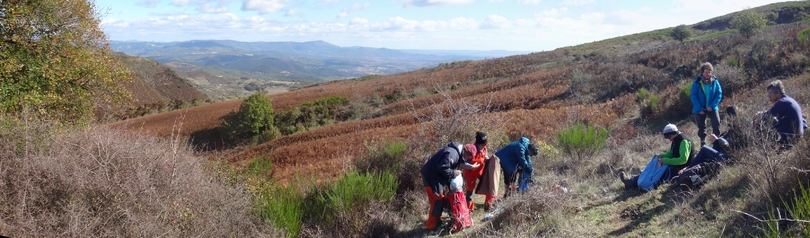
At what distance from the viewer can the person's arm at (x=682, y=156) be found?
5.10 meters

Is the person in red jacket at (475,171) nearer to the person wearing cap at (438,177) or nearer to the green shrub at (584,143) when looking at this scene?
the person wearing cap at (438,177)

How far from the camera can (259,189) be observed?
5531 millimetres

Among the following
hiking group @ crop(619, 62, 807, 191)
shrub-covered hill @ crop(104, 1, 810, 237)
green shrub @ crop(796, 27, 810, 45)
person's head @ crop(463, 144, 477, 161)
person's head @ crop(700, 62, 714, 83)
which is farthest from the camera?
green shrub @ crop(796, 27, 810, 45)

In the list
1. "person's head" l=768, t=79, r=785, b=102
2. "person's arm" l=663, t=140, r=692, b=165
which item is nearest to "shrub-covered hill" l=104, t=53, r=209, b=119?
"person's arm" l=663, t=140, r=692, b=165

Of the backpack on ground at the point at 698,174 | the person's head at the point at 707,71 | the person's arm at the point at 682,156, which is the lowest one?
the backpack on ground at the point at 698,174

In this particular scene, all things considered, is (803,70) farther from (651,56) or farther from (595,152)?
(651,56)

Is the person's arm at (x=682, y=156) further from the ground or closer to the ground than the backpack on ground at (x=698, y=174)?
further from the ground

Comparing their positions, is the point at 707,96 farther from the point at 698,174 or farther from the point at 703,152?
the point at 698,174

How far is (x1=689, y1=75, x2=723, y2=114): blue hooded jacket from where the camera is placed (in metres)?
6.43

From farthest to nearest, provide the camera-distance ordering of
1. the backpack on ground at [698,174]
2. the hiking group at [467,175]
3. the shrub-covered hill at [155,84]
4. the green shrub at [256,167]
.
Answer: the shrub-covered hill at [155,84] < the green shrub at [256,167] < the hiking group at [467,175] < the backpack on ground at [698,174]

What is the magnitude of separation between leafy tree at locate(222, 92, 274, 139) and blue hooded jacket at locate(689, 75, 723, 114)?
60.5 ft

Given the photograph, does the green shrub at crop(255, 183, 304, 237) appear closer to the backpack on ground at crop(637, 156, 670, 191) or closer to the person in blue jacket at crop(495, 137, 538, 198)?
the person in blue jacket at crop(495, 137, 538, 198)

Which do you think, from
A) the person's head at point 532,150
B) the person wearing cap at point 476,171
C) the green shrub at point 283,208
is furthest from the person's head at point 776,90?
the green shrub at point 283,208

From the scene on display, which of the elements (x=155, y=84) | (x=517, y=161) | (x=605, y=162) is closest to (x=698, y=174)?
(x=605, y=162)
